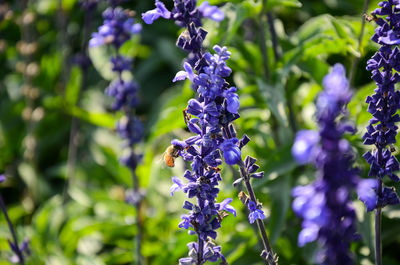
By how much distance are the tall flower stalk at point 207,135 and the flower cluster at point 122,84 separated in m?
1.26

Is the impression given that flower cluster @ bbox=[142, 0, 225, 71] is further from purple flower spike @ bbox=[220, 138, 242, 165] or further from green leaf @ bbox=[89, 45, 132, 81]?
green leaf @ bbox=[89, 45, 132, 81]

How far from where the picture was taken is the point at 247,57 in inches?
130

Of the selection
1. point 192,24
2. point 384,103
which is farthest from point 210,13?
point 384,103

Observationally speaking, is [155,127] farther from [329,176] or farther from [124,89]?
[329,176]

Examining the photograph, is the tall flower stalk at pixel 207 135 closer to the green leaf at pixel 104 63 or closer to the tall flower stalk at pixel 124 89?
the tall flower stalk at pixel 124 89

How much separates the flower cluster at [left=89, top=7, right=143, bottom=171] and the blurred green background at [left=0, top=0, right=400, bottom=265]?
18 centimetres

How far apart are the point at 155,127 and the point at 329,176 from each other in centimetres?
221

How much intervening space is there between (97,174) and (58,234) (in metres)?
0.70

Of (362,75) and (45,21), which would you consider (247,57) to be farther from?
(45,21)

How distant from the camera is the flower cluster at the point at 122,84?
296 cm

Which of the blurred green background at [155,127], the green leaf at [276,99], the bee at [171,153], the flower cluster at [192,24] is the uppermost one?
the flower cluster at [192,24]

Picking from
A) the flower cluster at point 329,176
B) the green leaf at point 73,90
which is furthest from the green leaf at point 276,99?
the green leaf at point 73,90

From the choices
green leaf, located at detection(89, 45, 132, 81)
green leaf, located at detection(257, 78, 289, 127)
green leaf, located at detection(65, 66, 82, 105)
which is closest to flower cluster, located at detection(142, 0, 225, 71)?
green leaf, located at detection(257, 78, 289, 127)

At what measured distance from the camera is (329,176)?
104 cm
